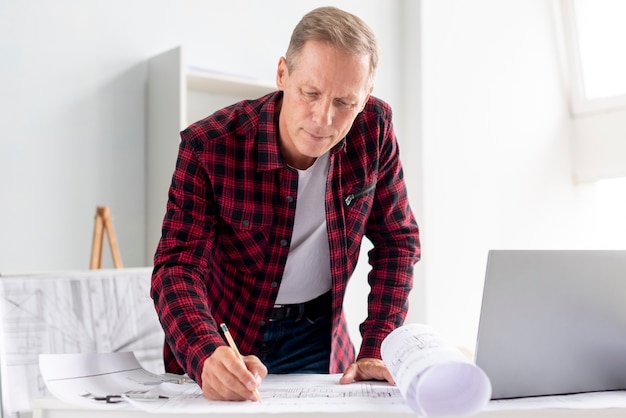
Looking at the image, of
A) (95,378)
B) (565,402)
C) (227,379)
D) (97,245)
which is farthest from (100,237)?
(565,402)

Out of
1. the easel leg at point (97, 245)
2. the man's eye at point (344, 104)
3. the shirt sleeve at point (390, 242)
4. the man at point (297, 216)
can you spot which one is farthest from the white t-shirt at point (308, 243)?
the easel leg at point (97, 245)

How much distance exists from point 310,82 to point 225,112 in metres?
0.27

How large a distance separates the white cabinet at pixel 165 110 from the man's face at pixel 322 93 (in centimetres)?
140

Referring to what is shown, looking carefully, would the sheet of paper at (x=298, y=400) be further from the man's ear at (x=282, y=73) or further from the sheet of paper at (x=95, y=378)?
the man's ear at (x=282, y=73)

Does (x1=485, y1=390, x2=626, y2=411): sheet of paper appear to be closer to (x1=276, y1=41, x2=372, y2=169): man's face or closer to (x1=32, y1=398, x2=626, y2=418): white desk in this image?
(x1=32, y1=398, x2=626, y2=418): white desk

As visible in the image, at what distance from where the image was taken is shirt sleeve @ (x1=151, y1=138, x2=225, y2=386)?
112 centimetres

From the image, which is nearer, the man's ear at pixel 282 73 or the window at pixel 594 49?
the man's ear at pixel 282 73

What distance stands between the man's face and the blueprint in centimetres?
85

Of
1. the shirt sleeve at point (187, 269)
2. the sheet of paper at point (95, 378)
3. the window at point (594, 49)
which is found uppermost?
the window at point (594, 49)

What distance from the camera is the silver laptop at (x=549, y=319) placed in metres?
0.93

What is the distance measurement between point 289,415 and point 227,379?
14 centimetres

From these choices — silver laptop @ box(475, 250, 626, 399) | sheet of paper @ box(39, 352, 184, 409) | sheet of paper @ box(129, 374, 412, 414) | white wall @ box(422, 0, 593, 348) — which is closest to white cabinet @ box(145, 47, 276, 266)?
white wall @ box(422, 0, 593, 348)

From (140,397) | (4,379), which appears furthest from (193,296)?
(4,379)

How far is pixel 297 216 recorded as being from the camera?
1467mm
